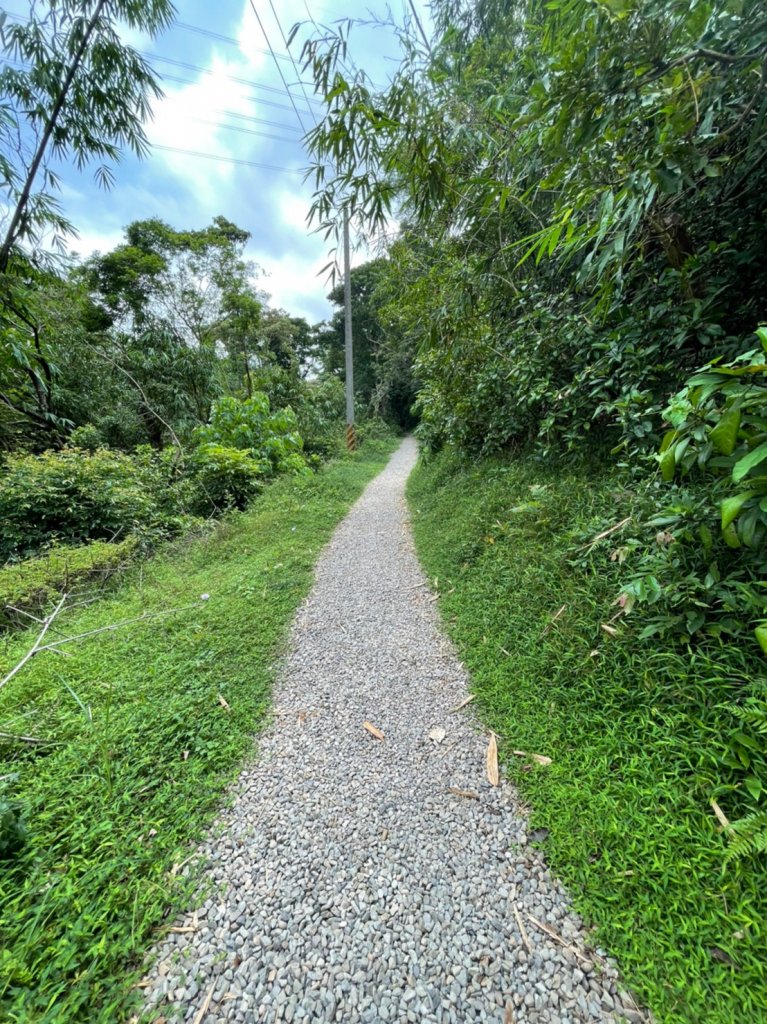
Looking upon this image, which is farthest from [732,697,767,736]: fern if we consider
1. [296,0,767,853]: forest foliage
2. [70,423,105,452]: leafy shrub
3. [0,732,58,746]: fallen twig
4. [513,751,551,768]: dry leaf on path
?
[70,423,105,452]: leafy shrub

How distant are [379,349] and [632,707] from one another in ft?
54.4

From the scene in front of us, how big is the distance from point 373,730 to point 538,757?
81 cm

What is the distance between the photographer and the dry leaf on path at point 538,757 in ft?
5.12

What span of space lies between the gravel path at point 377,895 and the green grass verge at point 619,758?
12cm

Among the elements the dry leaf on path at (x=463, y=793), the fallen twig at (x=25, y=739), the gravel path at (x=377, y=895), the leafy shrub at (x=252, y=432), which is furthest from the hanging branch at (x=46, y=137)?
the dry leaf on path at (x=463, y=793)

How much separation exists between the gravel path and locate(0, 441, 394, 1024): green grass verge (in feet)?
0.45

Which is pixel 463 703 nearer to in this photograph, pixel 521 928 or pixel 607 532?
pixel 521 928

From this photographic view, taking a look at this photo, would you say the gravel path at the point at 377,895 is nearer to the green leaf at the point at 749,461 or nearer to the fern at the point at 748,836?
the fern at the point at 748,836

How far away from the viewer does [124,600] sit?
10.7 ft

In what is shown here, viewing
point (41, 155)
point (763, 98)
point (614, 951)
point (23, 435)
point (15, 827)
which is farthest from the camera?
point (23, 435)

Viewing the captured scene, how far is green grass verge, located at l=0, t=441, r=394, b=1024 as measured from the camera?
1.01m

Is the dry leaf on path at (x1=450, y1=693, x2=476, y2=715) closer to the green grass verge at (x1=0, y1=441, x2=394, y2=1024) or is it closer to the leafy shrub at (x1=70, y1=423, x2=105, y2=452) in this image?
the green grass verge at (x1=0, y1=441, x2=394, y2=1024)

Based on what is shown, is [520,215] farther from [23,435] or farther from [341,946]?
[23,435]

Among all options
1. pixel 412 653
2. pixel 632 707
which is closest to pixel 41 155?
pixel 412 653
